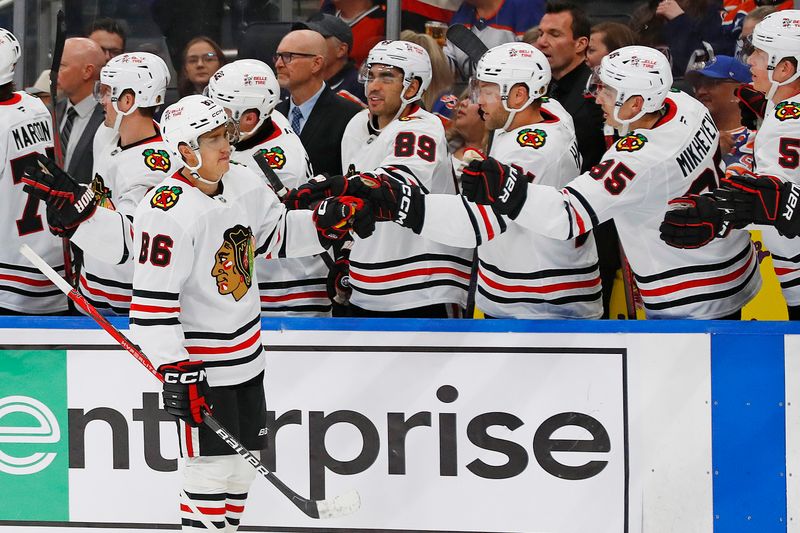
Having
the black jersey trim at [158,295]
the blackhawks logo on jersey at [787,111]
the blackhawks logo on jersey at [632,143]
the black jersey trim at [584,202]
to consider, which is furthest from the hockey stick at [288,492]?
the blackhawks logo on jersey at [787,111]

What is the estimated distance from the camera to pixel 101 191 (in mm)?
4020

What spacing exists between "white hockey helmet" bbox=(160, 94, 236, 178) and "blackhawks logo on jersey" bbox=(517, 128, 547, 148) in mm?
1002

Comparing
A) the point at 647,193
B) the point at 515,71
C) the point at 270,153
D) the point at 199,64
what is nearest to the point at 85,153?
the point at 199,64

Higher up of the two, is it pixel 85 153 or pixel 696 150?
pixel 696 150

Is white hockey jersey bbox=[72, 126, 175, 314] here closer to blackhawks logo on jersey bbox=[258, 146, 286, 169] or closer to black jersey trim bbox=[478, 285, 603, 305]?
blackhawks logo on jersey bbox=[258, 146, 286, 169]

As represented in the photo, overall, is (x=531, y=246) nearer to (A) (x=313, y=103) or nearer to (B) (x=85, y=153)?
(A) (x=313, y=103)

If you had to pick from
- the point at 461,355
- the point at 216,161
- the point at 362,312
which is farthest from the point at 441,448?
the point at 216,161

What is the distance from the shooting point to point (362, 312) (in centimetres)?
405

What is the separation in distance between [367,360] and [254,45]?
2.08 meters

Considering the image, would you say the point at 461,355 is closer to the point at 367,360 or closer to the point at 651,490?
the point at 367,360

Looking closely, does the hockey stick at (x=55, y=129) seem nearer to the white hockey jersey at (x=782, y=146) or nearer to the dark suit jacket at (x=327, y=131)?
the dark suit jacket at (x=327, y=131)

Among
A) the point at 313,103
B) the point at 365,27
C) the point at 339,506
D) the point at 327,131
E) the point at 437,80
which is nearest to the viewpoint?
the point at 339,506

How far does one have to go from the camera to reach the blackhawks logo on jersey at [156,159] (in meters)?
3.93

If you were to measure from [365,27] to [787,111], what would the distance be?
7.39 ft
